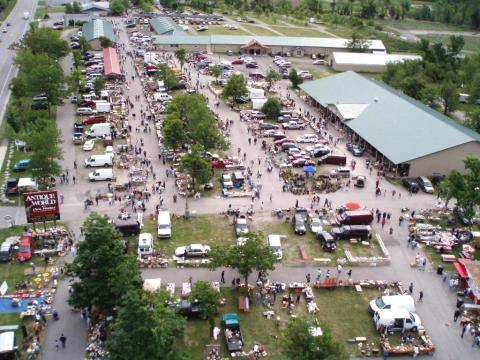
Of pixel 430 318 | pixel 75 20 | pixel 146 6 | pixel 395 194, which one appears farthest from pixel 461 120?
pixel 146 6

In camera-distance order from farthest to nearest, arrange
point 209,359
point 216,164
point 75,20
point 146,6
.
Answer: point 146,6
point 75,20
point 216,164
point 209,359

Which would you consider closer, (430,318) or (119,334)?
(119,334)

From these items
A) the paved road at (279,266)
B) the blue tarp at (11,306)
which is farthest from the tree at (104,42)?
the blue tarp at (11,306)

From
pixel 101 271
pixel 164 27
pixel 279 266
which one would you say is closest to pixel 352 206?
pixel 279 266

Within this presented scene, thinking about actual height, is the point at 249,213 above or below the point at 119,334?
below

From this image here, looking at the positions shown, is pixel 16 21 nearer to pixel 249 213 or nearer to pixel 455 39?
pixel 455 39

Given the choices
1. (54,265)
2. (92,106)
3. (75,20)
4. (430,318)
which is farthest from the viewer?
(75,20)
